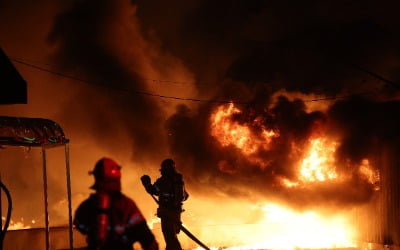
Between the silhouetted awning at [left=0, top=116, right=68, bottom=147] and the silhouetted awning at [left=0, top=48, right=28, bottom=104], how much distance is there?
789 millimetres

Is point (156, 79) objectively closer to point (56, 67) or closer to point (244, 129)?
point (56, 67)

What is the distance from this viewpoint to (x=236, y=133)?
52.3ft

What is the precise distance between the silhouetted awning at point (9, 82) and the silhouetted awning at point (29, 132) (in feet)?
2.59

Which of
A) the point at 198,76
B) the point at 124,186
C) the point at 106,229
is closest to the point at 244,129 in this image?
the point at 198,76

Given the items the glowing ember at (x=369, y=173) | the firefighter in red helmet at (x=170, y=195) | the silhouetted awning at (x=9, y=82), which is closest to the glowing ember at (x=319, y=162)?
the glowing ember at (x=369, y=173)

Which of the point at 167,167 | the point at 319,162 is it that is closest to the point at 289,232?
the point at 319,162

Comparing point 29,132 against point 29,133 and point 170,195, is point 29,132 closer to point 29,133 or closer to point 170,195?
point 29,133

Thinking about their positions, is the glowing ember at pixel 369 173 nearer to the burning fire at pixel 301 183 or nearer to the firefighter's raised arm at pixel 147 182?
the burning fire at pixel 301 183

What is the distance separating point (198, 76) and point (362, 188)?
1083 centimetres

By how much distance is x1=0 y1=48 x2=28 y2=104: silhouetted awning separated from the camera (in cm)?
796

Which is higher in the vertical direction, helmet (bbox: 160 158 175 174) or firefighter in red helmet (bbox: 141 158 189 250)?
helmet (bbox: 160 158 175 174)

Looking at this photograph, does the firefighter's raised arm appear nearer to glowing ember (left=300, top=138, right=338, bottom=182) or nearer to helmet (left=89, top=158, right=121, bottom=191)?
helmet (left=89, top=158, right=121, bottom=191)

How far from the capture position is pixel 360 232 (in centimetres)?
1340

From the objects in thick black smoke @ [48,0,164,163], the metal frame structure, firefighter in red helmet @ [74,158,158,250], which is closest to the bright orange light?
the metal frame structure
